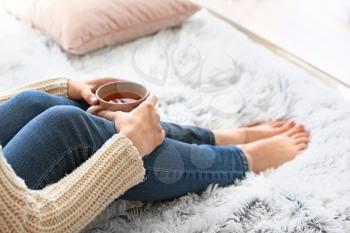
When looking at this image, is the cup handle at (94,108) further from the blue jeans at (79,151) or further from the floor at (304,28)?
the floor at (304,28)

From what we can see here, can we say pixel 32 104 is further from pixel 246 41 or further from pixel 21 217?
pixel 246 41

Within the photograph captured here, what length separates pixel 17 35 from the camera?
52.2 inches

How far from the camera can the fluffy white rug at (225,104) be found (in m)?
0.80

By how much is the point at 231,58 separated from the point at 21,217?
77 centimetres

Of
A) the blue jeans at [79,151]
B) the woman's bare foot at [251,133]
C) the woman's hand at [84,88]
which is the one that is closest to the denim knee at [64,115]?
the blue jeans at [79,151]

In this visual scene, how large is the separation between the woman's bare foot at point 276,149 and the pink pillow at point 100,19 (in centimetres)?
51

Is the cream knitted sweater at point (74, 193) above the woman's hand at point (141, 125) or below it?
below

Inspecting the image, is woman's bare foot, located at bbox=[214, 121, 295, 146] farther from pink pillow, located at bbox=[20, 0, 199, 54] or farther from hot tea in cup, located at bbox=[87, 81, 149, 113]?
pink pillow, located at bbox=[20, 0, 199, 54]

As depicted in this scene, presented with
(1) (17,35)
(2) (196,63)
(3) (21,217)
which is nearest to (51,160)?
(3) (21,217)

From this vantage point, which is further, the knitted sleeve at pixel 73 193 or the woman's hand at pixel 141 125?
the woman's hand at pixel 141 125

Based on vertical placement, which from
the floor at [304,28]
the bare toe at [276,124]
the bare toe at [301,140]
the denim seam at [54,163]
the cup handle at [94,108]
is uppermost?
the floor at [304,28]

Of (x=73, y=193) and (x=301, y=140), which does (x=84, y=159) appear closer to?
(x=73, y=193)

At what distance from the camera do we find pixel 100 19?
1.29 meters

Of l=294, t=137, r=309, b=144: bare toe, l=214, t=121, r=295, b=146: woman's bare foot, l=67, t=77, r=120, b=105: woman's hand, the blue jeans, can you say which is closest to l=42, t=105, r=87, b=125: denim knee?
the blue jeans
